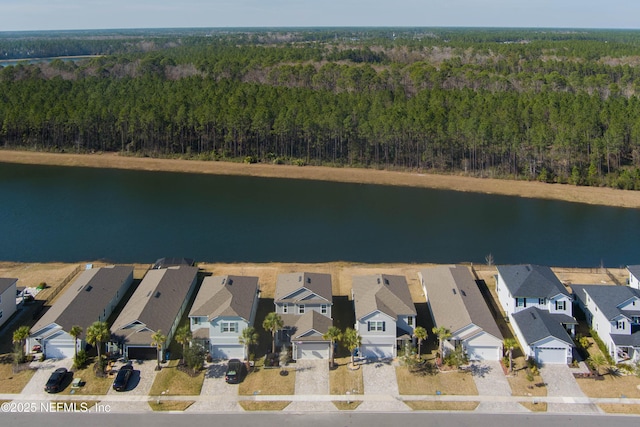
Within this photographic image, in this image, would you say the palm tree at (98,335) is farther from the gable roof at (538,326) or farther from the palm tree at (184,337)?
the gable roof at (538,326)

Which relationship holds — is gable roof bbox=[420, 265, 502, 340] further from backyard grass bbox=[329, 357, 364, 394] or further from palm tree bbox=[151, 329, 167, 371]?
palm tree bbox=[151, 329, 167, 371]

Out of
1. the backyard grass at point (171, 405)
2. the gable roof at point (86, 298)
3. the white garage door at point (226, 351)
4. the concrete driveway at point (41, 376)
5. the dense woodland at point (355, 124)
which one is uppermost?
the dense woodland at point (355, 124)

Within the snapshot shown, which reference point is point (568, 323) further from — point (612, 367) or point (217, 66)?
point (217, 66)

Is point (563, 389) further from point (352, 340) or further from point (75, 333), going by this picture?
point (75, 333)

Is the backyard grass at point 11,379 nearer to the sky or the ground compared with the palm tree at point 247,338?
nearer to the ground

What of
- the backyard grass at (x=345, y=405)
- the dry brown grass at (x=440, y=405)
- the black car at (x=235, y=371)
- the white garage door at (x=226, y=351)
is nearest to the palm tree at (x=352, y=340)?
the backyard grass at (x=345, y=405)
